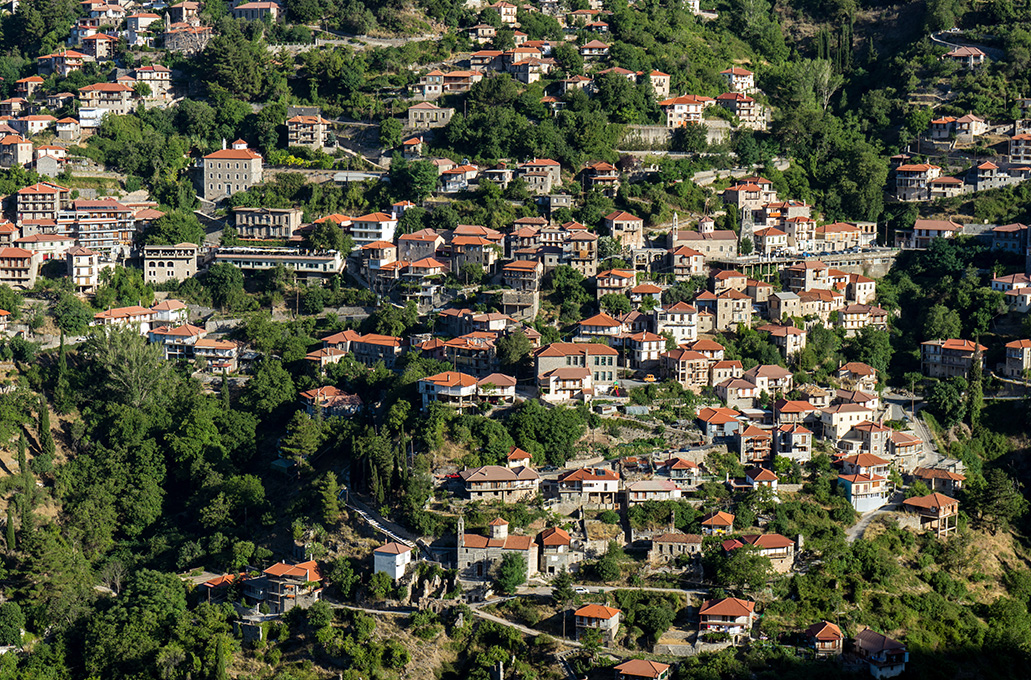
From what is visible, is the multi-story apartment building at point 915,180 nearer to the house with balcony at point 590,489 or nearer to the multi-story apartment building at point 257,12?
the house with balcony at point 590,489

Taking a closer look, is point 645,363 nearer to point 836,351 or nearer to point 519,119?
point 836,351

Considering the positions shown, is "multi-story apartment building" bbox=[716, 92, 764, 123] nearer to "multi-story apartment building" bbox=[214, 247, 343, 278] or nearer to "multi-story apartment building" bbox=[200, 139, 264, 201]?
"multi-story apartment building" bbox=[214, 247, 343, 278]

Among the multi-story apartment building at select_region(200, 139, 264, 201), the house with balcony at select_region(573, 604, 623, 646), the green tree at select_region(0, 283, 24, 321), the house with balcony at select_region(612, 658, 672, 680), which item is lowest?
the house with balcony at select_region(612, 658, 672, 680)

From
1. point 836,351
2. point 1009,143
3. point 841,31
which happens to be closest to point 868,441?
point 836,351

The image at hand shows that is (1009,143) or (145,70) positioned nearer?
(1009,143)

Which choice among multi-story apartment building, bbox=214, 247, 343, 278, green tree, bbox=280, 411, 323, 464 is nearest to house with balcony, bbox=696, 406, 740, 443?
green tree, bbox=280, 411, 323, 464

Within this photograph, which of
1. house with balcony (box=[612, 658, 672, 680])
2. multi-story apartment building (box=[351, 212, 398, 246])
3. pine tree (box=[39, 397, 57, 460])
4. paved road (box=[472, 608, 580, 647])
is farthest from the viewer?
multi-story apartment building (box=[351, 212, 398, 246])

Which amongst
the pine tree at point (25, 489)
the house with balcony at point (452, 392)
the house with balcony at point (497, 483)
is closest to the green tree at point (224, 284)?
the pine tree at point (25, 489)
